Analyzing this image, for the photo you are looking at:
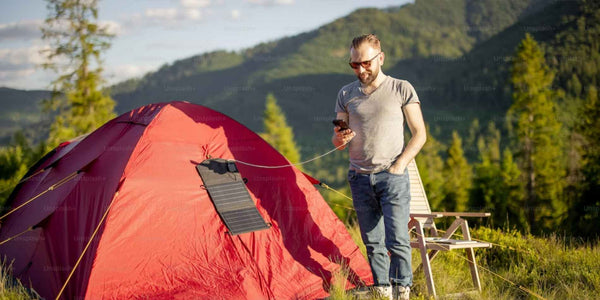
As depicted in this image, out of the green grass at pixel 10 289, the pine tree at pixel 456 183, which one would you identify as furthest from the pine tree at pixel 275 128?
the green grass at pixel 10 289

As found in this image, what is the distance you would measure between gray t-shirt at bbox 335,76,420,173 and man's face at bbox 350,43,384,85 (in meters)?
0.14

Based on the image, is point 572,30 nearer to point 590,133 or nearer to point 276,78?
point 590,133

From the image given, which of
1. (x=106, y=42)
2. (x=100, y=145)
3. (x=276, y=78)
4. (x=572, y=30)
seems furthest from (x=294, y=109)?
(x=100, y=145)

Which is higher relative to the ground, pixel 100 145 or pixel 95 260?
pixel 100 145

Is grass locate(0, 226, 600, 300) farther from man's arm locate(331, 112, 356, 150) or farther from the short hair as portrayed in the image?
the short hair

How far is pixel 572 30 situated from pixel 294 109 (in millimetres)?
101403

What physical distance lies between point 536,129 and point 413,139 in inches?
978

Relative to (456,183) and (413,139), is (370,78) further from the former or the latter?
(456,183)

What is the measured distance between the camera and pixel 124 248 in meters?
4.79

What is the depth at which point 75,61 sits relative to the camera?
24.5m

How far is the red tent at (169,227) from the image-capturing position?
15.6 feet

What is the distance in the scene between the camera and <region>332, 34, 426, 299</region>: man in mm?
4191

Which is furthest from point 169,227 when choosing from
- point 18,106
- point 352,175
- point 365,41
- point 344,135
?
point 18,106

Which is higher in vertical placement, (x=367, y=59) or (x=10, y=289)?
(x=367, y=59)
